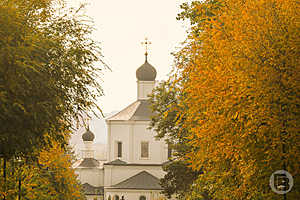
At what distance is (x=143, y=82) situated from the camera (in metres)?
65.8

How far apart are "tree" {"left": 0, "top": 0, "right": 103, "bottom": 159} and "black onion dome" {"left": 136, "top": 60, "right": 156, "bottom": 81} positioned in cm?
4997

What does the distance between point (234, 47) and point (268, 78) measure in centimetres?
109

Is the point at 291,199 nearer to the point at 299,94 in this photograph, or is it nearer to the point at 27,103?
the point at 299,94

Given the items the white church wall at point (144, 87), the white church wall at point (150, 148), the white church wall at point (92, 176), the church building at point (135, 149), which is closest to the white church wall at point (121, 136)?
the church building at point (135, 149)

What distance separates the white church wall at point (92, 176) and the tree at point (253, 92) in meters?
54.1

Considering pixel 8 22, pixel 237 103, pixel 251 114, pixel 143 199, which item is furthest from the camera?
pixel 143 199

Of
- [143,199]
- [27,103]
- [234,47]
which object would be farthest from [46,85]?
[143,199]

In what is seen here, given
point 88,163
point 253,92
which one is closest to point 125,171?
point 88,163

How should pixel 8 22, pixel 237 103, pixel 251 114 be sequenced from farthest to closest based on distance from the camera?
pixel 237 103, pixel 251 114, pixel 8 22

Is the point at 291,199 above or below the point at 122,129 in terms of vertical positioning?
below

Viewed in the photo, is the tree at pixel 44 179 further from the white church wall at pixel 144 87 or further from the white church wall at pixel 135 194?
the white church wall at pixel 144 87

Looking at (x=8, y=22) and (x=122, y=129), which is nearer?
(x=8, y=22)

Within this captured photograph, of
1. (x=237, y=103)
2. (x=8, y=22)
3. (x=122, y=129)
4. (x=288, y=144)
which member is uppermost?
(x=122, y=129)

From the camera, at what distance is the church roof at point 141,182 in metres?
62.8
